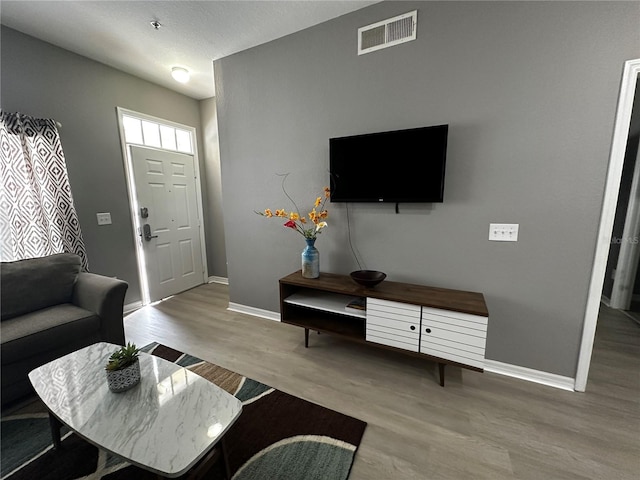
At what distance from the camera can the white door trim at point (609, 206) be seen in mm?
1472

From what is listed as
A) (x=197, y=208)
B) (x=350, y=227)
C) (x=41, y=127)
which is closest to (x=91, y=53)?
(x=41, y=127)

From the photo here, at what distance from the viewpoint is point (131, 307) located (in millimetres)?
3215

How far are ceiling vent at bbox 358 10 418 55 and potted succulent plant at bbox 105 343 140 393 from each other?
258 centimetres

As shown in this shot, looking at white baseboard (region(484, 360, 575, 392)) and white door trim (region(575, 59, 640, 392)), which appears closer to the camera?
white door trim (region(575, 59, 640, 392))

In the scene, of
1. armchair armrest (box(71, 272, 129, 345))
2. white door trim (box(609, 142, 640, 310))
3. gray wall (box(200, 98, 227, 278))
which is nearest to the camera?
armchair armrest (box(71, 272, 129, 345))

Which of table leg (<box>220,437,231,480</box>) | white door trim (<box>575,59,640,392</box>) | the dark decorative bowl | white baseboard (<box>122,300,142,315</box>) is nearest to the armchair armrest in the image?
white baseboard (<box>122,300,142,315</box>)

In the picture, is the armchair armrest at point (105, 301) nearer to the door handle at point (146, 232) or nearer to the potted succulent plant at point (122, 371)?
the potted succulent plant at point (122, 371)

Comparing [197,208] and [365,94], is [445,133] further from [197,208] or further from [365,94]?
[197,208]

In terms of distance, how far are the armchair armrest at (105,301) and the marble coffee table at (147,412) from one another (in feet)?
2.06

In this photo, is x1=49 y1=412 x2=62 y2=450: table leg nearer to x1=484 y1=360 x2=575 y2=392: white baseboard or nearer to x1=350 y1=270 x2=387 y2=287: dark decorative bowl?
x1=350 y1=270 x2=387 y2=287: dark decorative bowl

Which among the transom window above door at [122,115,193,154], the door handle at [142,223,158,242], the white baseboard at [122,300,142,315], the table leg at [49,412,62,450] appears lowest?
the white baseboard at [122,300,142,315]

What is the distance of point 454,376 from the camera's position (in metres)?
Result: 1.94

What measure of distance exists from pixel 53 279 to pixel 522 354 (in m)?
3.70

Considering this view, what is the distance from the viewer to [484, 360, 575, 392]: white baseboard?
1.80 m
